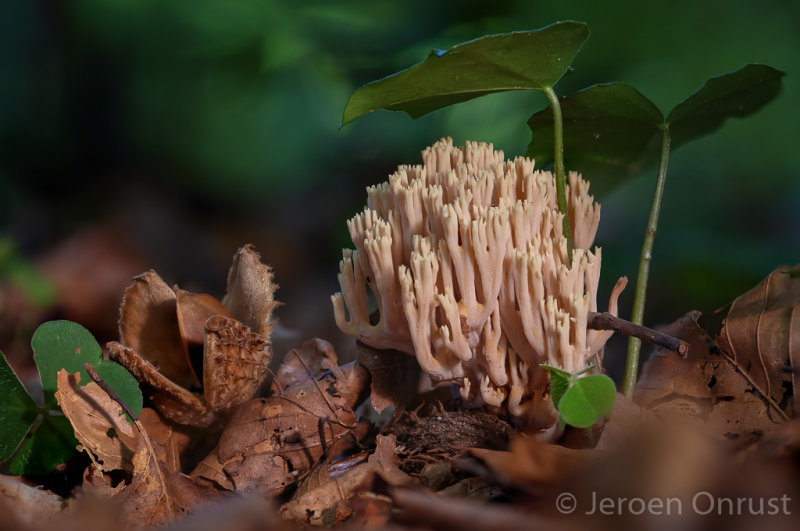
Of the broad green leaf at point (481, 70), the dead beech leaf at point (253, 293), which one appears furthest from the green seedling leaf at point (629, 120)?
the dead beech leaf at point (253, 293)

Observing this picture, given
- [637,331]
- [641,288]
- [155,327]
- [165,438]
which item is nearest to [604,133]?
[641,288]

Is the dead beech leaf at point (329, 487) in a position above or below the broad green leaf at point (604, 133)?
below

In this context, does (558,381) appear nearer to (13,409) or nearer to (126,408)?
(126,408)

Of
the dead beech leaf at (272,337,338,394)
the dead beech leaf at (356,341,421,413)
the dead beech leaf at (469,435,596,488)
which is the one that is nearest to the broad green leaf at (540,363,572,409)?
the dead beech leaf at (469,435,596,488)

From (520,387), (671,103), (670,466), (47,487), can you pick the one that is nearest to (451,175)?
(520,387)

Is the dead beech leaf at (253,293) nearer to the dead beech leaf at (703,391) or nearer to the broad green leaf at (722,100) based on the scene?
the dead beech leaf at (703,391)

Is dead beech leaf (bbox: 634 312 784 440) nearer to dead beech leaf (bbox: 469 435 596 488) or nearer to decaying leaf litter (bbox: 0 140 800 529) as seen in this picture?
decaying leaf litter (bbox: 0 140 800 529)

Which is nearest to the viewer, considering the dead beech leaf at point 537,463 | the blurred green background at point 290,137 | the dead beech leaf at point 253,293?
the dead beech leaf at point 537,463

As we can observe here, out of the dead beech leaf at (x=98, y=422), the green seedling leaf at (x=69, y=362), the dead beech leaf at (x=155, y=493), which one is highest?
the green seedling leaf at (x=69, y=362)
